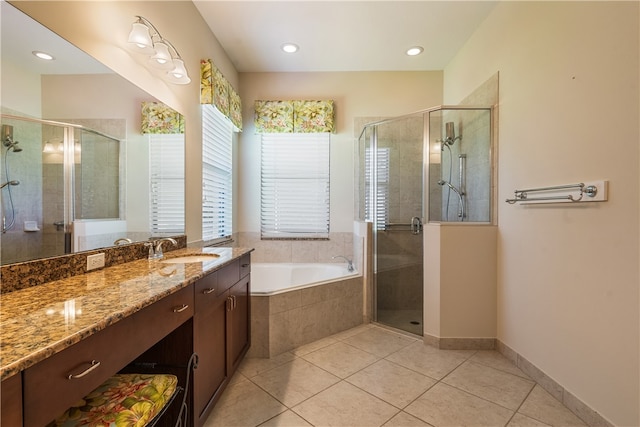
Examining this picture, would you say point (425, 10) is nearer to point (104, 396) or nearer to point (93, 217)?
point (93, 217)

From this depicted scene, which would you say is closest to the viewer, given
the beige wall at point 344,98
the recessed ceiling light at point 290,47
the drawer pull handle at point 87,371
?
the drawer pull handle at point 87,371

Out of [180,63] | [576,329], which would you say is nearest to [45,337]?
[180,63]

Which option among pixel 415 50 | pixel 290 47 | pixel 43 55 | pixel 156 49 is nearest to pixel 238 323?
pixel 43 55

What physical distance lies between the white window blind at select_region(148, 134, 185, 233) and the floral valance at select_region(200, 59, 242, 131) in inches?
20.4

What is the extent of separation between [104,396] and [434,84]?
3.84m

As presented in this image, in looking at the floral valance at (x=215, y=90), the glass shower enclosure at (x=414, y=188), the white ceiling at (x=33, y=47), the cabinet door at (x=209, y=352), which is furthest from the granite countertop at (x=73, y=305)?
the glass shower enclosure at (x=414, y=188)

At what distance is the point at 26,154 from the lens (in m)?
1.05

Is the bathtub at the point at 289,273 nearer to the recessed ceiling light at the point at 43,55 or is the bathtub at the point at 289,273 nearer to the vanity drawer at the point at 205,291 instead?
the vanity drawer at the point at 205,291

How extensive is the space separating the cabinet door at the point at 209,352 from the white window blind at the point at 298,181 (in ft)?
5.97

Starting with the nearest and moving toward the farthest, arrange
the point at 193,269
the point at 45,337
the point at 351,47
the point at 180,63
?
the point at 45,337 → the point at 193,269 → the point at 180,63 → the point at 351,47

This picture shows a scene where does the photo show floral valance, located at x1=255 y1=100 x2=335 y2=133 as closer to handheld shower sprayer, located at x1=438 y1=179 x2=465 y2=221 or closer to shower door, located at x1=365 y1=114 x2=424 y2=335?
shower door, located at x1=365 y1=114 x2=424 y2=335

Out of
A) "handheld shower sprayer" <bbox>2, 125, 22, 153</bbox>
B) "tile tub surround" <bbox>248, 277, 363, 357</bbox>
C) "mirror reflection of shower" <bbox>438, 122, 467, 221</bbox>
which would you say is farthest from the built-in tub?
"handheld shower sprayer" <bbox>2, 125, 22, 153</bbox>

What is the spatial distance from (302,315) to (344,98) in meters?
2.50

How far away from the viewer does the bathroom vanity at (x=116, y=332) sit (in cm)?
61
